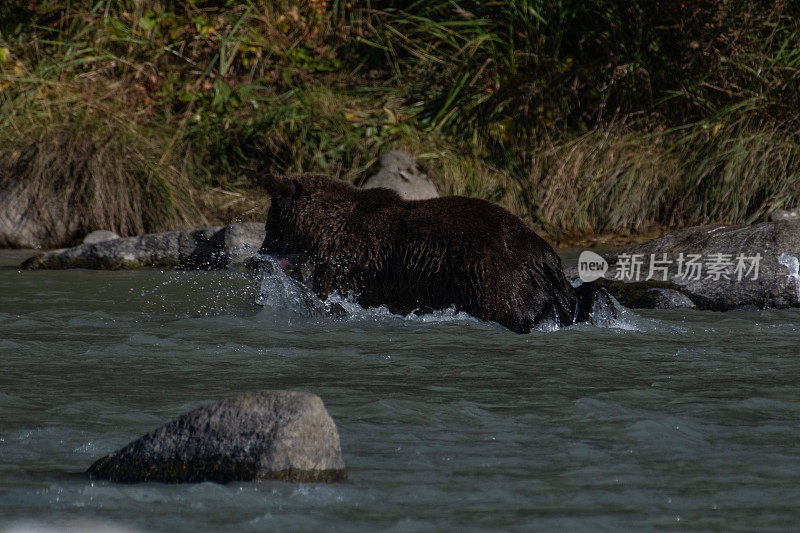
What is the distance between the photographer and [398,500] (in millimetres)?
2963

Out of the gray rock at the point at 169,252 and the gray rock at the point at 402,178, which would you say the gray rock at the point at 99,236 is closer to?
the gray rock at the point at 169,252

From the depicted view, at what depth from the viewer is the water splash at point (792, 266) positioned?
7043 mm

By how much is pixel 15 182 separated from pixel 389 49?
5297 mm

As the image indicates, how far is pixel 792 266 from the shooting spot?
7.15 meters

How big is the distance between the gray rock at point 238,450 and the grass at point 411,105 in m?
8.40

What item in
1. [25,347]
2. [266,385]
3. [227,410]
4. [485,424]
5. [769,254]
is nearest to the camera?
[227,410]

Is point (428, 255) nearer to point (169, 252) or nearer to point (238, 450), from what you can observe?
point (238, 450)

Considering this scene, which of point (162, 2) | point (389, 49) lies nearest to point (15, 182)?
point (162, 2)

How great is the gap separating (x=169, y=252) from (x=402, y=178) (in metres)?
2.96

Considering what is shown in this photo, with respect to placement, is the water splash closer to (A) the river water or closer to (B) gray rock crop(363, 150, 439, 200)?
(A) the river water

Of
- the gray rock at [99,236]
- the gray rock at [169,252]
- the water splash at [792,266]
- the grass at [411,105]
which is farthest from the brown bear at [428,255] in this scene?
the grass at [411,105]

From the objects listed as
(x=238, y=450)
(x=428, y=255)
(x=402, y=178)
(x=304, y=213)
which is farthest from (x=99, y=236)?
(x=238, y=450)

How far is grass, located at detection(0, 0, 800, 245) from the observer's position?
448 inches

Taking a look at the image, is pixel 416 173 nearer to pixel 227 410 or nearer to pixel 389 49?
pixel 389 49
